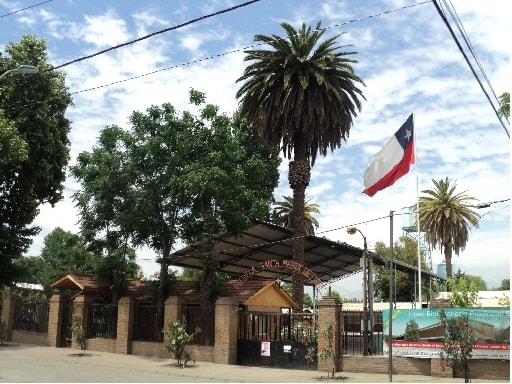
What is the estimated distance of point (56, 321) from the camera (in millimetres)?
30781

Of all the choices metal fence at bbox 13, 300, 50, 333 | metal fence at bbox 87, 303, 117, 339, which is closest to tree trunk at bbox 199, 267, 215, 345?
metal fence at bbox 87, 303, 117, 339

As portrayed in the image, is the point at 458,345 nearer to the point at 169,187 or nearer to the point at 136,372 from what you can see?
the point at 136,372

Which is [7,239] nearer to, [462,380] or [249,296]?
[249,296]

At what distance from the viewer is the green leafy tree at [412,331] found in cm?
2060

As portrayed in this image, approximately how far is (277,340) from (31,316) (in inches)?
662

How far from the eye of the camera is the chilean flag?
18.7 m

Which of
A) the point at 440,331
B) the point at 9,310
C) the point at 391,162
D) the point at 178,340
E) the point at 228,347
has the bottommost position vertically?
the point at 228,347

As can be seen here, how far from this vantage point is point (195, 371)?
70.7 ft

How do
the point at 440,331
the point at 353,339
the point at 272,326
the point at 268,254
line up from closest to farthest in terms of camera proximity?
1. the point at 440,331
2. the point at 353,339
3. the point at 272,326
4. the point at 268,254

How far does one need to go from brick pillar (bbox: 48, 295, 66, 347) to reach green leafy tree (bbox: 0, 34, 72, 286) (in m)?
5.12

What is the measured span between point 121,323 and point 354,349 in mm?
11701

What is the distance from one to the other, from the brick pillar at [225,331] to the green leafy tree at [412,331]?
712cm

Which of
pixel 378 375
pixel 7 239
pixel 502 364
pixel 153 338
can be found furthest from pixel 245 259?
pixel 502 364

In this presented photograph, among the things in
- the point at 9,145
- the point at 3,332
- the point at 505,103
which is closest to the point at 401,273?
the point at 3,332
